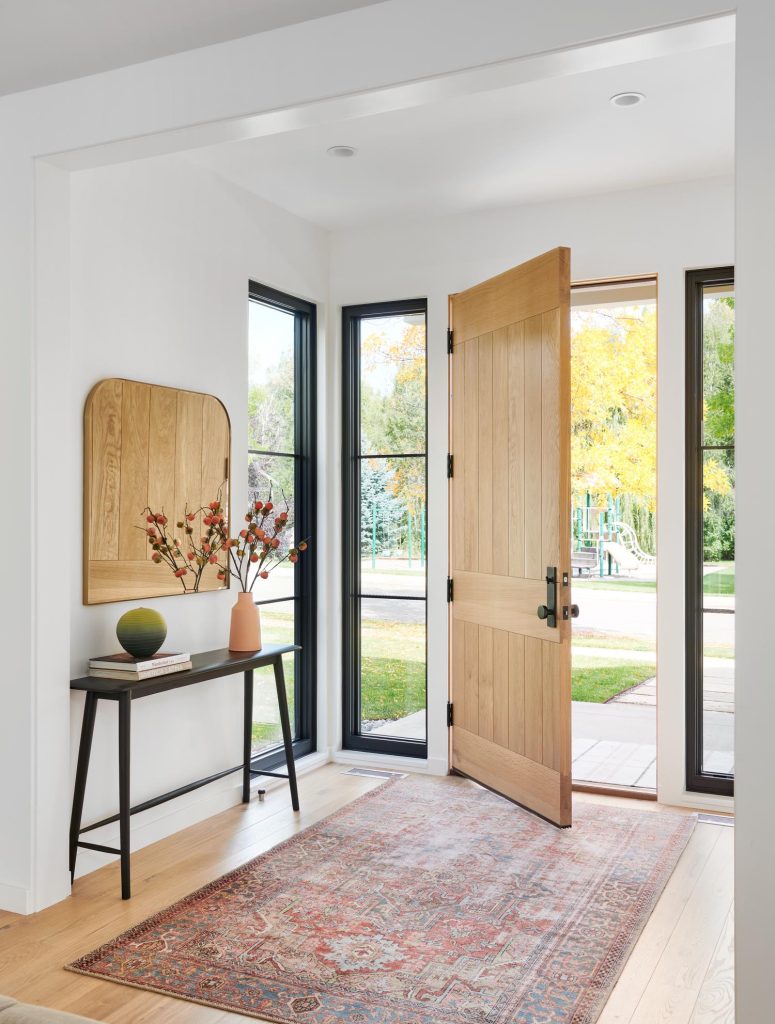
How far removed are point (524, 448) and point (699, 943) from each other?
2030 mm

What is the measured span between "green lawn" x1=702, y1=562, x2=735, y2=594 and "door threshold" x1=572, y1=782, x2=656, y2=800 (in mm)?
990

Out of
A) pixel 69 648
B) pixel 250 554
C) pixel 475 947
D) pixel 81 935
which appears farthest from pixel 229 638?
pixel 475 947

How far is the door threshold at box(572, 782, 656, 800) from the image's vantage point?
14.2 feet

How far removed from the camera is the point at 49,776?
3.09 meters

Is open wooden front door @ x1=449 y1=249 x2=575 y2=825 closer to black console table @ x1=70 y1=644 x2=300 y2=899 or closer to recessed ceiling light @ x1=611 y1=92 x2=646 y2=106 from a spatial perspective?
recessed ceiling light @ x1=611 y1=92 x2=646 y2=106

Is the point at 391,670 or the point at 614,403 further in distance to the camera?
the point at 614,403

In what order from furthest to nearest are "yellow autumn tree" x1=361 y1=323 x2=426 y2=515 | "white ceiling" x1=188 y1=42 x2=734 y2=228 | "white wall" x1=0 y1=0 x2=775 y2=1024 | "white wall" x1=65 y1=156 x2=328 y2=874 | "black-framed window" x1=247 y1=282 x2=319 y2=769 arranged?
"yellow autumn tree" x1=361 y1=323 x2=426 y2=515
"black-framed window" x1=247 y1=282 x2=319 y2=769
"white wall" x1=65 y1=156 x2=328 y2=874
"white ceiling" x1=188 y1=42 x2=734 y2=228
"white wall" x1=0 y1=0 x2=775 y2=1024

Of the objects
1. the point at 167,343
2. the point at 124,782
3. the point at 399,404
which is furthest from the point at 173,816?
the point at 399,404

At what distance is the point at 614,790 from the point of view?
14.4ft

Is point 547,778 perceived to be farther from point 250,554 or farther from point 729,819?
point 250,554

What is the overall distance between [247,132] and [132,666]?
5.88 feet

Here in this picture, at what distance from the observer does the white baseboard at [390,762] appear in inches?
183

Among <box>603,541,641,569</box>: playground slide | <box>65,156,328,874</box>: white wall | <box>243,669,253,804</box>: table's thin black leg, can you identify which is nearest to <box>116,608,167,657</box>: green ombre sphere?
<box>65,156,328,874</box>: white wall

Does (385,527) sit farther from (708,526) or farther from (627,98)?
(627,98)
